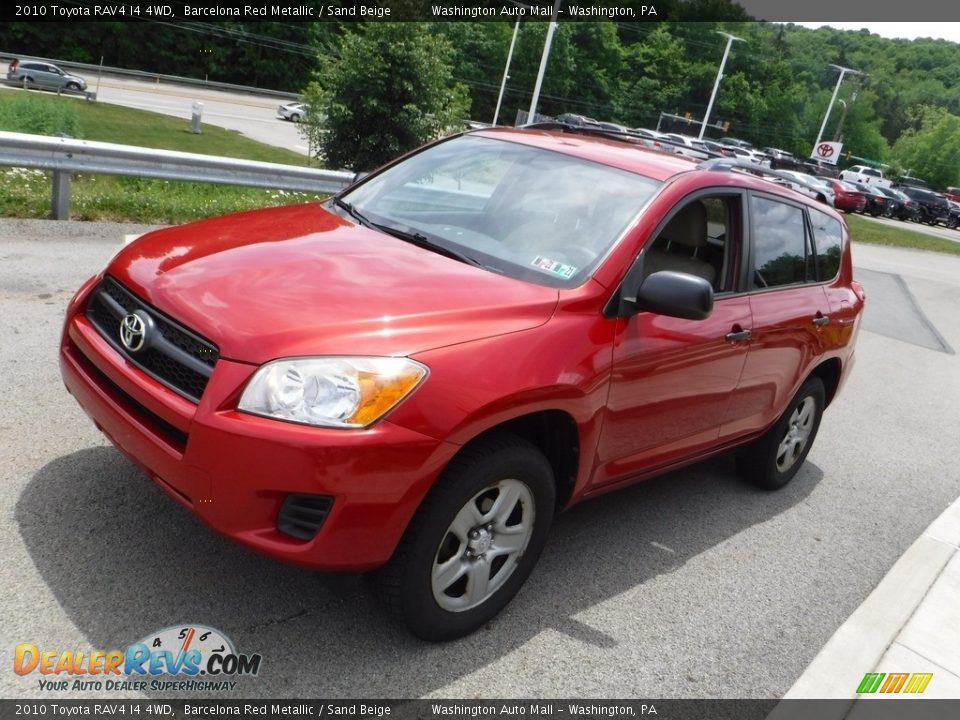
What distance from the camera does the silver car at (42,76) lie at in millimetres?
42281

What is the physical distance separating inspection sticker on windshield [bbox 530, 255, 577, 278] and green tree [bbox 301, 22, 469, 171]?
1428 cm

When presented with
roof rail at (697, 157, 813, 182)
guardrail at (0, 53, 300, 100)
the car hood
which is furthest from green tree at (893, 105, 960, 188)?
the car hood

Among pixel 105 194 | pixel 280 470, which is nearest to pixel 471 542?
pixel 280 470

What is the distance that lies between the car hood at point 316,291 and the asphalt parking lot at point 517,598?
2.77 ft

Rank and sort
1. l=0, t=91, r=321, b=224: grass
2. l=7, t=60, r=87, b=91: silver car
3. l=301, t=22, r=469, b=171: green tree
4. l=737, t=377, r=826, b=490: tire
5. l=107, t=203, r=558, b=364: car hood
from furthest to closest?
l=7, t=60, r=87, b=91: silver car, l=301, t=22, r=469, b=171: green tree, l=0, t=91, r=321, b=224: grass, l=737, t=377, r=826, b=490: tire, l=107, t=203, r=558, b=364: car hood

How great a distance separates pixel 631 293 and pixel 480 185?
3.41ft

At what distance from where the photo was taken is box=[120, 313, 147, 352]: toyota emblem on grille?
3.03 m

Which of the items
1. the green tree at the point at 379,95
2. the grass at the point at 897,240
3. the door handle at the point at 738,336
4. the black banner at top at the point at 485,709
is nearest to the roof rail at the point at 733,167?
the door handle at the point at 738,336

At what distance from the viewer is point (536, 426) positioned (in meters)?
3.42

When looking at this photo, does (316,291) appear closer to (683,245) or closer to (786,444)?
(683,245)

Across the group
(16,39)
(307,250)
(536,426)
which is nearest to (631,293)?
(536,426)

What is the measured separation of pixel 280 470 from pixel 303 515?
0.18m

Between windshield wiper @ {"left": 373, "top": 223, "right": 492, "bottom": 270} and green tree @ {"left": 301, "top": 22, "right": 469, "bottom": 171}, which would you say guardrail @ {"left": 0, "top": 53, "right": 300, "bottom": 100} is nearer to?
green tree @ {"left": 301, "top": 22, "right": 469, "bottom": 171}

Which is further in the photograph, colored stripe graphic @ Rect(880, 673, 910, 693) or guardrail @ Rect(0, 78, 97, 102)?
guardrail @ Rect(0, 78, 97, 102)
